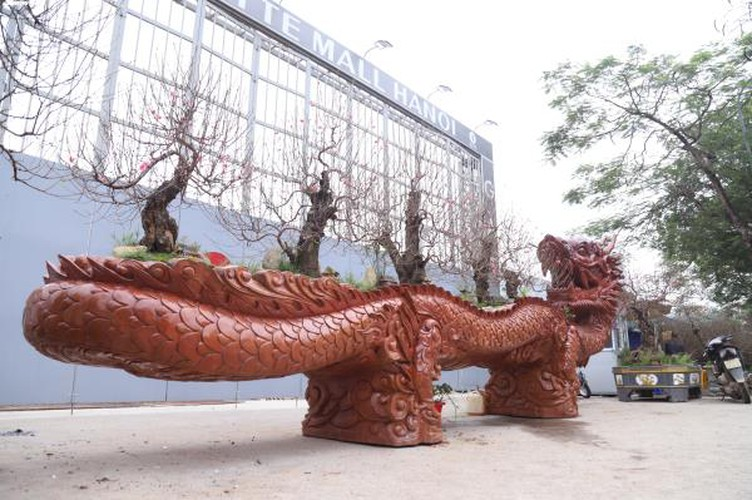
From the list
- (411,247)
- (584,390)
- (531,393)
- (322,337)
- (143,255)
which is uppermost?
(411,247)

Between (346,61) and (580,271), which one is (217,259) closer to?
(580,271)

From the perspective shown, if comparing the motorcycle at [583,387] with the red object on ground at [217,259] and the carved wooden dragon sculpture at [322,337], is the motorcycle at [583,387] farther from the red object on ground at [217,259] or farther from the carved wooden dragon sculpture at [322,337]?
the red object on ground at [217,259]

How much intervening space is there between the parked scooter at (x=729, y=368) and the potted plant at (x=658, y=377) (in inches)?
22.6

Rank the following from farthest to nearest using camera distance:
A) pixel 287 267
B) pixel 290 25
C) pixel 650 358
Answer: pixel 290 25 → pixel 650 358 → pixel 287 267

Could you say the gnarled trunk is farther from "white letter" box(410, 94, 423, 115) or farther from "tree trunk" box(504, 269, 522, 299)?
"white letter" box(410, 94, 423, 115)

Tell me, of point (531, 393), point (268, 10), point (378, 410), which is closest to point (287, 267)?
point (378, 410)

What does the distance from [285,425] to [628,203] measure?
11075 millimetres

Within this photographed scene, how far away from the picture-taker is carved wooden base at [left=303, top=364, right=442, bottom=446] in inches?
191

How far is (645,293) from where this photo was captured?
1589 cm

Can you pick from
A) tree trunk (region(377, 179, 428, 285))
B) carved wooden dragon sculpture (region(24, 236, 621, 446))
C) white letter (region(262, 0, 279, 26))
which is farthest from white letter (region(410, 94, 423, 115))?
carved wooden dragon sculpture (region(24, 236, 621, 446))

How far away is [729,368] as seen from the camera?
9945 millimetres

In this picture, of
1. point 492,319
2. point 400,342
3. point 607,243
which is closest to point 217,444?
point 400,342

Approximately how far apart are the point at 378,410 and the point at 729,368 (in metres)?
8.53

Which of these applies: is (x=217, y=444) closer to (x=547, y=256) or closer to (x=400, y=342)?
(x=400, y=342)
